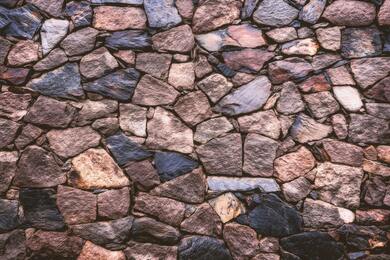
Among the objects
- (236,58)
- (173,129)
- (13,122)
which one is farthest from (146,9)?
(13,122)

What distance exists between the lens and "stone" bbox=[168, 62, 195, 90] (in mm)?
2404

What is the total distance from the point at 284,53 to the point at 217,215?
4.35 feet

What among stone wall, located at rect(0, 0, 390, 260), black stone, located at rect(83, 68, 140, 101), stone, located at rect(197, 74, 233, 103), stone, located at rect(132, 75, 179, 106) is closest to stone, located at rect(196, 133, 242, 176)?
stone wall, located at rect(0, 0, 390, 260)

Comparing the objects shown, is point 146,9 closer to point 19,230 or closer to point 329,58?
point 329,58

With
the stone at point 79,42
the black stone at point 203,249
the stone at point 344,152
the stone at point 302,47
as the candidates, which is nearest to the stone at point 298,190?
the stone at point 344,152

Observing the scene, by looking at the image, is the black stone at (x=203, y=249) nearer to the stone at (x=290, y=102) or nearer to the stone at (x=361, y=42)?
the stone at (x=290, y=102)

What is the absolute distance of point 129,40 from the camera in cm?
241

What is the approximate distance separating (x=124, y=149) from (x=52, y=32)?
106 cm

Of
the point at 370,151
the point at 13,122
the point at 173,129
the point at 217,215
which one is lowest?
the point at 217,215

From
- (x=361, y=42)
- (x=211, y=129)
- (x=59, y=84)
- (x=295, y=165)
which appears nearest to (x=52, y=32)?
(x=59, y=84)

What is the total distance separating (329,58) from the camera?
93.6 inches

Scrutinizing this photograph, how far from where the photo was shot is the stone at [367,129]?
7.52ft

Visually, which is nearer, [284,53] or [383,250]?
[383,250]

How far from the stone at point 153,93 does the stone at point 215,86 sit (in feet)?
0.73
